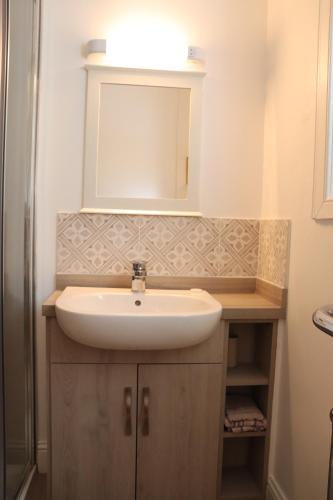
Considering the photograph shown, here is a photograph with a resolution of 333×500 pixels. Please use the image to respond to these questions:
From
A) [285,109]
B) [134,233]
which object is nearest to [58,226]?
[134,233]

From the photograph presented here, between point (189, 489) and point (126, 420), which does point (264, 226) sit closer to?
point (126, 420)

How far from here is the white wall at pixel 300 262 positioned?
3.83 ft

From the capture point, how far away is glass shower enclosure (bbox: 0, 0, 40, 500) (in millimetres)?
1163

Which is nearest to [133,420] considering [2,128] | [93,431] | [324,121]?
[93,431]

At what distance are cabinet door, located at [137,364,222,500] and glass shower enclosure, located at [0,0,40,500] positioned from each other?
0.45m

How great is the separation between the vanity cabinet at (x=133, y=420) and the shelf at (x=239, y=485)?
0.17 metres

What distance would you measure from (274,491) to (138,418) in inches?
24.7

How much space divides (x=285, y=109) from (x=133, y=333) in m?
1.03

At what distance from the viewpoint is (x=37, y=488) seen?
1.54 meters

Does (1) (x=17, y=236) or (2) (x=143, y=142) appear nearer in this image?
(1) (x=17, y=236)

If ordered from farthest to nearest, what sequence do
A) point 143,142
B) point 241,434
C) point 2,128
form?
point 143,142 < point 241,434 < point 2,128

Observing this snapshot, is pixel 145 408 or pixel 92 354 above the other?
pixel 92 354

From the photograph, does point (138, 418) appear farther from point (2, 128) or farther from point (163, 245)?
point (2, 128)

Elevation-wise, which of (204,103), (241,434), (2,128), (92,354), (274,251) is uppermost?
(204,103)
